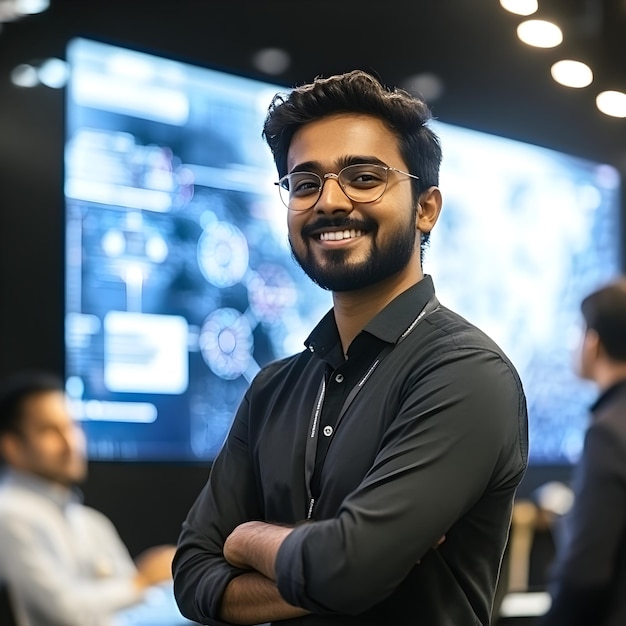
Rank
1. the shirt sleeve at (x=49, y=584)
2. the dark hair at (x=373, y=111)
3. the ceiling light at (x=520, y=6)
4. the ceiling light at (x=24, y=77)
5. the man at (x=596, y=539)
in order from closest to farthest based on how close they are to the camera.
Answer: the dark hair at (x=373, y=111) < the man at (x=596, y=539) < the shirt sleeve at (x=49, y=584) < the ceiling light at (x=24, y=77) < the ceiling light at (x=520, y=6)

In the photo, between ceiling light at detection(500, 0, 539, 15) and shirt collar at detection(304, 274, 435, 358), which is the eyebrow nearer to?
shirt collar at detection(304, 274, 435, 358)

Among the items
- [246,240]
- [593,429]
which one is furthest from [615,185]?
[593,429]

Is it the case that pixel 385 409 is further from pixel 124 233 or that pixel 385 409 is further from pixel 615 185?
pixel 615 185

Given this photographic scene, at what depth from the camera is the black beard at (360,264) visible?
1749mm

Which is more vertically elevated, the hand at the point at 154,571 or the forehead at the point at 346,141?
the forehead at the point at 346,141

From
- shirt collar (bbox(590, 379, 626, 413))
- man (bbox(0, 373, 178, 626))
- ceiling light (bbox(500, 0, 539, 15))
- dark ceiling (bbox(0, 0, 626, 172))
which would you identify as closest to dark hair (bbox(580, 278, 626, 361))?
shirt collar (bbox(590, 379, 626, 413))

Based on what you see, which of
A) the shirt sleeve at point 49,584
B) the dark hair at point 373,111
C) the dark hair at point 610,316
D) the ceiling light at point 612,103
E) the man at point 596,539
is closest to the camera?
the dark hair at point 373,111

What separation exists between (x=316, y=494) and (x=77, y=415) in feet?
7.89

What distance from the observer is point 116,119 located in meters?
4.09

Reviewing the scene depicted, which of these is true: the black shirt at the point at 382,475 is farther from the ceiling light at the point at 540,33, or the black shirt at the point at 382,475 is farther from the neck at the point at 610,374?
the ceiling light at the point at 540,33

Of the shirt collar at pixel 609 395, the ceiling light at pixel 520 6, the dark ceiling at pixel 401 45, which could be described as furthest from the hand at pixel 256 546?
the ceiling light at pixel 520 6

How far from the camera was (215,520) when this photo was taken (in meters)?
1.86

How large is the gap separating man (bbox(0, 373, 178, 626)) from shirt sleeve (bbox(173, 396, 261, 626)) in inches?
60.1

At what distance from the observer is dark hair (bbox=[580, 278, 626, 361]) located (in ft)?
9.22
